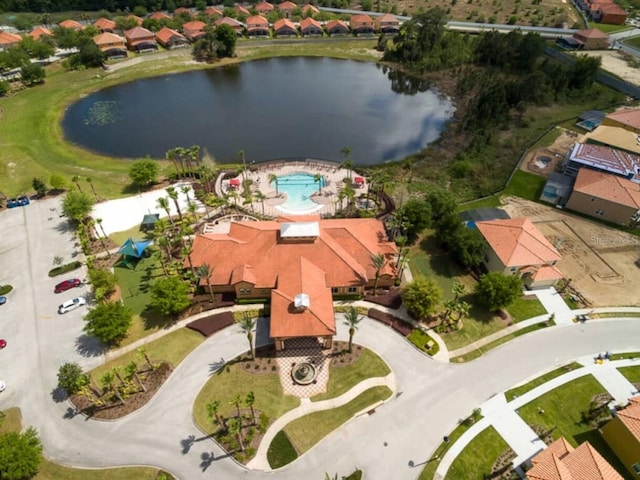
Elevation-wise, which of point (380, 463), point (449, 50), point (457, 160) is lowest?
point (380, 463)

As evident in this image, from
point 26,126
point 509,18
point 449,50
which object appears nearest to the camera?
point 26,126

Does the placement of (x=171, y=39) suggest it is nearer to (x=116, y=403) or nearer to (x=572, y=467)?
(x=116, y=403)

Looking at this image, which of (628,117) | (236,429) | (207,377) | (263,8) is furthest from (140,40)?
(628,117)

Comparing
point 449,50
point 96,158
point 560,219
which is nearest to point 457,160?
point 560,219

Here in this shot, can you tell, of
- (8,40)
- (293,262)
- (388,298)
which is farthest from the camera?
(8,40)

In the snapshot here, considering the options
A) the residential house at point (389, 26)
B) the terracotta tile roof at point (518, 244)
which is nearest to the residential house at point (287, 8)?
Result: the residential house at point (389, 26)

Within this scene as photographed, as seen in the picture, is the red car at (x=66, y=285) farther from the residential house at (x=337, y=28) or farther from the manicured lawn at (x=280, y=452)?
the residential house at (x=337, y=28)

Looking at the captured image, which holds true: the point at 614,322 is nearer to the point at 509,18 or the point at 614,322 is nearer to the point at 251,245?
the point at 251,245
